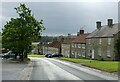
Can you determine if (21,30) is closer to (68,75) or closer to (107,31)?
(107,31)

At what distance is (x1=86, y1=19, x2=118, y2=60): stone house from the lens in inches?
2648

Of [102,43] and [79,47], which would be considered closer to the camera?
[102,43]

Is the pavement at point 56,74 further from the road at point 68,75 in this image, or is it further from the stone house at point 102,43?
the stone house at point 102,43

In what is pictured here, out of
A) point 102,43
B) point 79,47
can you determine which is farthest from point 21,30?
point 79,47

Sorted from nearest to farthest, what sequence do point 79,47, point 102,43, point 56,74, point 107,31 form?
point 56,74
point 107,31
point 102,43
point 79,47

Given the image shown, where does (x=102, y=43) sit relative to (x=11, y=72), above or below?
above

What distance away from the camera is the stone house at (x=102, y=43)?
67.2m

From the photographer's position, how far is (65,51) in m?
114

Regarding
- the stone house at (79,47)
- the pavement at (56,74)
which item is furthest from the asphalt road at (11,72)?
the stone house at (79,47)

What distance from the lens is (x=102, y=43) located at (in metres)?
72.2

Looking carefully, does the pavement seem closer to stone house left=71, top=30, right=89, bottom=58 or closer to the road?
the road

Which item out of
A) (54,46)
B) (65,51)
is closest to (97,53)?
(65,51)

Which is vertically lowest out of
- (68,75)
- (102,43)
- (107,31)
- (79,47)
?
(68,75)

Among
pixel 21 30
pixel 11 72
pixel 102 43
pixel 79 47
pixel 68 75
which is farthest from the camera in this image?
pixel 79 47
